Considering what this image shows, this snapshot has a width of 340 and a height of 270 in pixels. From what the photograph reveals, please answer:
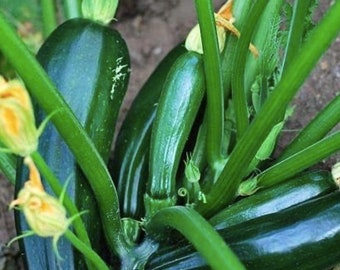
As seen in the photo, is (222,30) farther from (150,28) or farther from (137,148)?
(150,28)

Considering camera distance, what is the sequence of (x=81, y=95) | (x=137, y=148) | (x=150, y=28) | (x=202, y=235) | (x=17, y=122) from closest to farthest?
(x=17, y=122), (x=202, y=235), (x=81, y=95), (x=137, y=148), (x=150, y=28)

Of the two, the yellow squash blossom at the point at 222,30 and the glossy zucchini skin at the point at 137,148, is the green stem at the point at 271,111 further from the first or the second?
the yellow squash blossom at the point at 222,30

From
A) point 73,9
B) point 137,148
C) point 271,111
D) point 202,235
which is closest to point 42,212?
point 202,235

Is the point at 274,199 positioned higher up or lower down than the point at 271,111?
lower down

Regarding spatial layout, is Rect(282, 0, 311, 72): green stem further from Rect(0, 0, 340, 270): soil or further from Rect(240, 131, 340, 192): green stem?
Rect(0, 0, 340, 270): soil

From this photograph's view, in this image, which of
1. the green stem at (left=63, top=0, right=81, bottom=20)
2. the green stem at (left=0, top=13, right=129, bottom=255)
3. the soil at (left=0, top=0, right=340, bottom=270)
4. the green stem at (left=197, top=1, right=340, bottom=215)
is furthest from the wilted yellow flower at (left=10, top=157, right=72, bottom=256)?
the soil at (left=0, top=0, right=340, bottom=270)

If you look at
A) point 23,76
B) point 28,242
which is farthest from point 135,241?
point 23,76

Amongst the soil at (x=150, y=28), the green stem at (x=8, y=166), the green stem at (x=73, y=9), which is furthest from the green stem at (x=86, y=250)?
the soil at (x=150, y=28)
